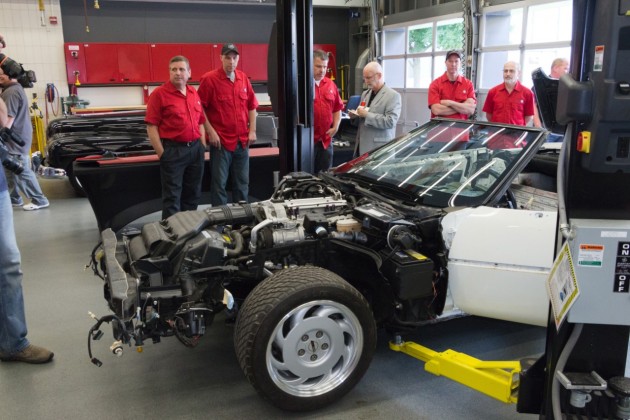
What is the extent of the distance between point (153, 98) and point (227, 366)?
3114 mm

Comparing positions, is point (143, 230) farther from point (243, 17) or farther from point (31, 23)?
point (243, 17)

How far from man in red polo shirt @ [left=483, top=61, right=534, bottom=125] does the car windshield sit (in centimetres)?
306

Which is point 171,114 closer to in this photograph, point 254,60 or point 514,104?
point 514,104

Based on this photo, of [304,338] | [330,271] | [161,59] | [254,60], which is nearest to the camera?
[304,338]

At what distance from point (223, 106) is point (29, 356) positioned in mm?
3187

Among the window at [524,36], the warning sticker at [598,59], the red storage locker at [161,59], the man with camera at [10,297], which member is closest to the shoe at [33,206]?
the man with camera at [10,297]

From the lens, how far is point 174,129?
538 cm

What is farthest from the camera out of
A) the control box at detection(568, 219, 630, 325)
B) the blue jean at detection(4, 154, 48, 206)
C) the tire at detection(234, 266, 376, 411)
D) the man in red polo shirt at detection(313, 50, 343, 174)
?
the blue jean at detection(4, 154, 48, 206)

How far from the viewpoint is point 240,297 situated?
319 centimetres

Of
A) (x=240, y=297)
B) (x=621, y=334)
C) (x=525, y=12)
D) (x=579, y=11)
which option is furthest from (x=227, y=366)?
(x=525, y=12)

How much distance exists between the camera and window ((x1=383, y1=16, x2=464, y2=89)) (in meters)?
11.9

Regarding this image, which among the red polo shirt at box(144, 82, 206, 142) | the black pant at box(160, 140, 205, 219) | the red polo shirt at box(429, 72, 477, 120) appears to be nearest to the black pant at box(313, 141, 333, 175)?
the black pant at box(160, 140, 205, 219)

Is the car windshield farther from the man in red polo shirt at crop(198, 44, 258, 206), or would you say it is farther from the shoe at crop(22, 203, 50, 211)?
the shoe at crop(22, 203, 50, 211)

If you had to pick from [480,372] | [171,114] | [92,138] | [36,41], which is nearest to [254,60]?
[36,41]
